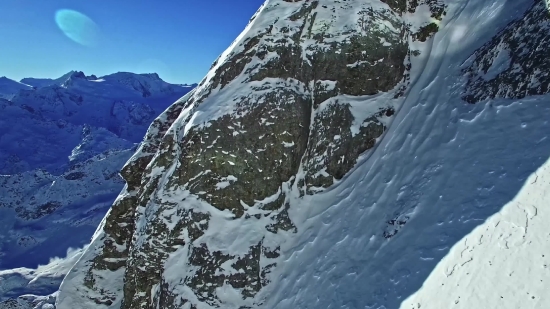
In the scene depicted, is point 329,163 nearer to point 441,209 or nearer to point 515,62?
point 441,209

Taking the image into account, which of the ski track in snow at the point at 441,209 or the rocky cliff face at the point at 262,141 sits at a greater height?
the rocky cliff face at the point at 262,141

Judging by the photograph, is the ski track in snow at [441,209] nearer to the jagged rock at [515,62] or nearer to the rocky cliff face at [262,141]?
A: the jagged rock at [515,62]

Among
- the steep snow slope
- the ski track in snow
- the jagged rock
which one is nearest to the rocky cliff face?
the steep snow slope

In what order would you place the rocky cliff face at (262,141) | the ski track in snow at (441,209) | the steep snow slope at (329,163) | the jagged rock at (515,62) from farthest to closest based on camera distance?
the rocky cliff face at (262,141)
the jagged rock at (515,62)
the steep snow slope at (329,163)
the ski track in snow at (441,209)

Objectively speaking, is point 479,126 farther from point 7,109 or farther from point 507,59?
point 7,109

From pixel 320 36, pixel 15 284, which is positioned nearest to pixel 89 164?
pixel 15 284

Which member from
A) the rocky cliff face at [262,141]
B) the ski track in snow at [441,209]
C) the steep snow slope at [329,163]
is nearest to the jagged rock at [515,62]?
the steep snow slope at [329,163]
